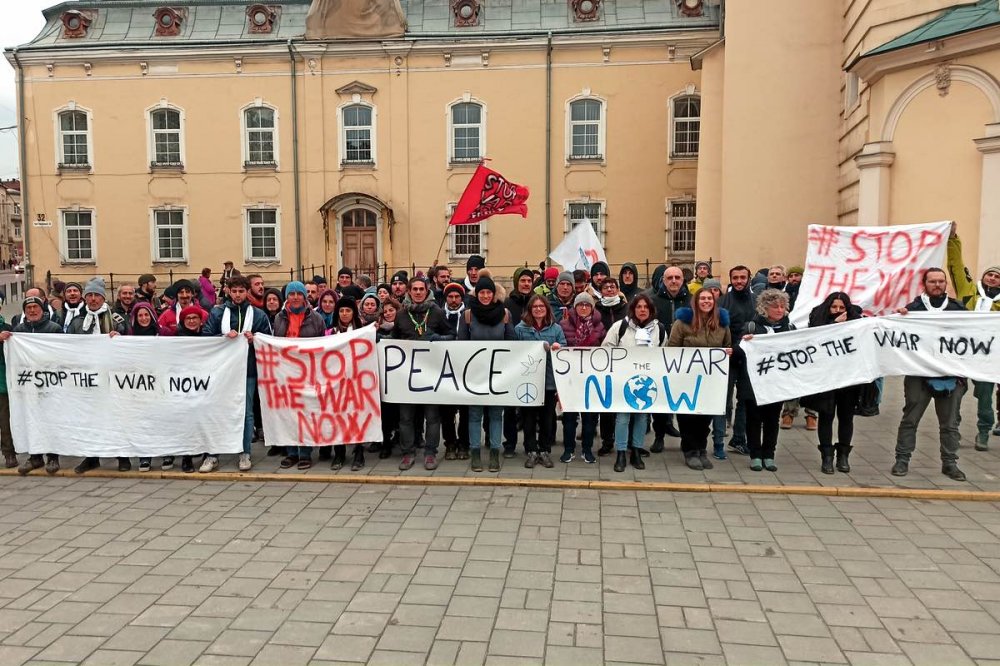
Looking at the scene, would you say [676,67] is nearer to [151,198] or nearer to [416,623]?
[151,198]

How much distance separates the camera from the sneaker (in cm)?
798

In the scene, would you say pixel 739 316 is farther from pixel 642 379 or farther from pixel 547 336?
pixel 547 336

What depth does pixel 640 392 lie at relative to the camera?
7.97 metres

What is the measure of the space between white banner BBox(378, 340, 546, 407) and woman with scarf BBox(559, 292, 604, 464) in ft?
1.56

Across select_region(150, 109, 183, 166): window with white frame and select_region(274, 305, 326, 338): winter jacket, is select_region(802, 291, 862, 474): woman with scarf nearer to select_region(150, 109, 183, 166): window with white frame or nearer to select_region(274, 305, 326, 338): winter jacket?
select_region(274, 305, 326, 338): winter jacket

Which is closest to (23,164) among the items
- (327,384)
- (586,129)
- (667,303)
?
(586,129)

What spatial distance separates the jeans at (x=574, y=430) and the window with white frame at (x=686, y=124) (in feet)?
67.4

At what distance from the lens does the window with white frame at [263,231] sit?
1126 inches

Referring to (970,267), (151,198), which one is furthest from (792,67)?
(151,198)

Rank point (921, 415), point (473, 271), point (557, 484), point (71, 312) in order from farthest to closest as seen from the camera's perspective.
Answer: point (473, 271) < point (71, 312) < point (921, 415) < point (557, 484)

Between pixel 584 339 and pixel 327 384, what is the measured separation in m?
2.67

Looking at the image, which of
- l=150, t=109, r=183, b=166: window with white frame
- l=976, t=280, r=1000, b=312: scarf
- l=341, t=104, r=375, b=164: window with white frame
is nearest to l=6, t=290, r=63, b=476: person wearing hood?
l=976, t=280, r=1000, b=312: scarf

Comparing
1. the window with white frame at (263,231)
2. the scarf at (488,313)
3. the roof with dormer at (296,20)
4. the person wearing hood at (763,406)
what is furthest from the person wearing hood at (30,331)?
the roof with dormer at (296,20)

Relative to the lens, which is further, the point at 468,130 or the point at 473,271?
the point at 468,130
